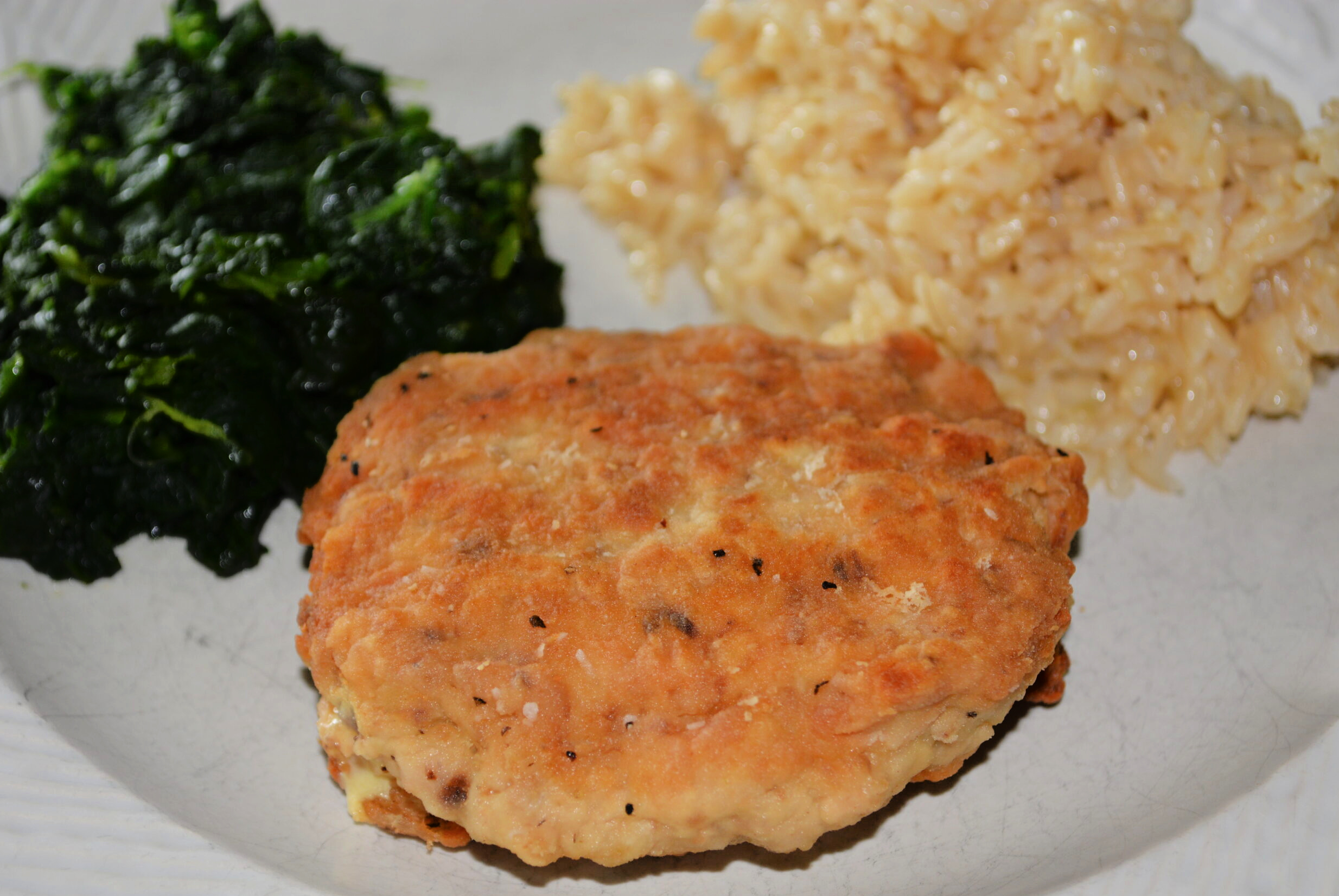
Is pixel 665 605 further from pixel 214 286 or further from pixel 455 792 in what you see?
pixel 214 286

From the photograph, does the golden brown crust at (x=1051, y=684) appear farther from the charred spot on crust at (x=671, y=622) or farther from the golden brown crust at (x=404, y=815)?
the golden brown crust at (x=404, y=815)

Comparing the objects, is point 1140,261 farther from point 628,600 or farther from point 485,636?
point 485,636

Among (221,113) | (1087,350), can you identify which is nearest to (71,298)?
(221,113)

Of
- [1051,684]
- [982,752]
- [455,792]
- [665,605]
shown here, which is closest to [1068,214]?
[1051,684]

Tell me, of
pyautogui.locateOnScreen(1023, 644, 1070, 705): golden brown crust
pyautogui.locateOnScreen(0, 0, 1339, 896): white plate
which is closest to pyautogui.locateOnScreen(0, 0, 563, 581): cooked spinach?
pyautogui.locateOnScreen(0, 0, 1339, 896): white plate

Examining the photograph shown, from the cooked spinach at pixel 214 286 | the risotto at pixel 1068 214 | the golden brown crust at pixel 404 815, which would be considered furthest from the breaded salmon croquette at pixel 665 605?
the risotto at pixel 1068 214
